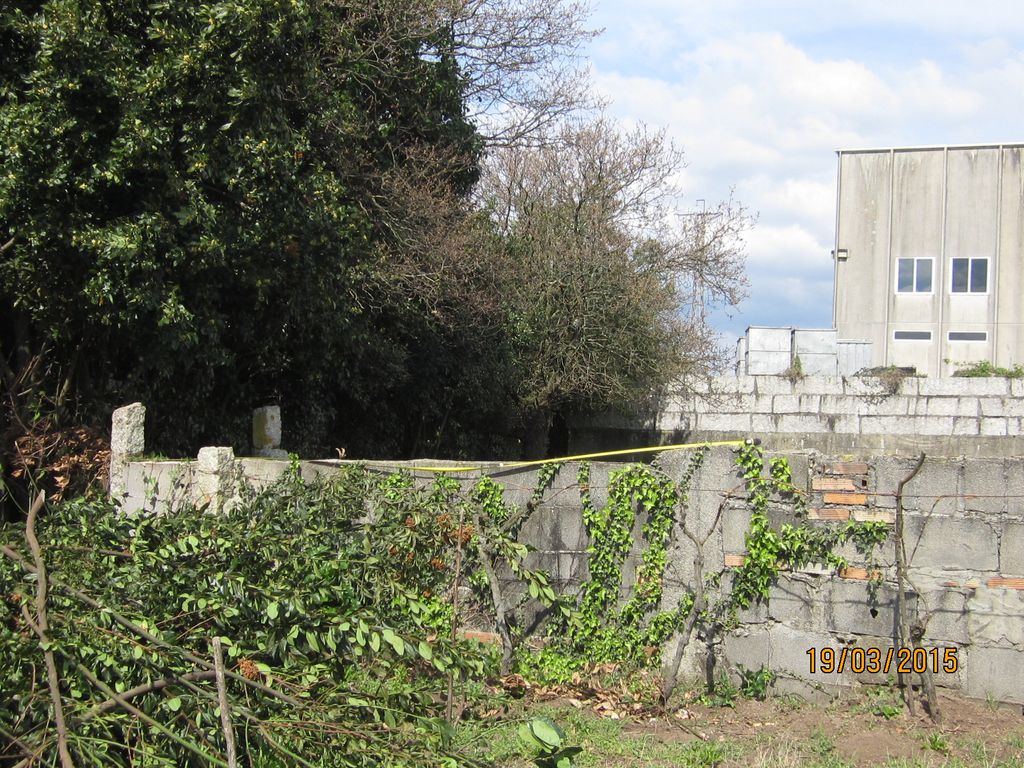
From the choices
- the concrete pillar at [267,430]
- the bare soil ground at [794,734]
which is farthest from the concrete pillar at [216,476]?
the bare soil ground at [794,734]

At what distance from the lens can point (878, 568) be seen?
18.9 feet

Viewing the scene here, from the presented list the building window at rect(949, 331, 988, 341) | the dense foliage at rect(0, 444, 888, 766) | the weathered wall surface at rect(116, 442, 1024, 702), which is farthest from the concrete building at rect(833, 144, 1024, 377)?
the dense foliage at rect(0, 444, 888, 766)

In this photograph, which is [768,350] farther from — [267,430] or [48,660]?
[48,660]

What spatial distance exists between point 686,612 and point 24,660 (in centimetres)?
396

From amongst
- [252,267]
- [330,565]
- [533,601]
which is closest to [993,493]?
[533,601]

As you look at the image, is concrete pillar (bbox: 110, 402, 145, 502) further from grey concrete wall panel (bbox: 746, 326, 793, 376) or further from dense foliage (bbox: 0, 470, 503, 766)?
grey concrete wall panel (bbox: 746, 326, 793, 376)

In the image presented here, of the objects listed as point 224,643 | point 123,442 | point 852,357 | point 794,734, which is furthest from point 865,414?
point 224,643

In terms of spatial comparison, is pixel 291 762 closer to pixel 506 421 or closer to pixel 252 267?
pixel 252 267

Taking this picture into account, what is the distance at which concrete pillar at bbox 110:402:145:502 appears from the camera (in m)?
7.27

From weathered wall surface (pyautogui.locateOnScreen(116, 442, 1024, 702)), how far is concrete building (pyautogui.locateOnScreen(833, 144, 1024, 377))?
18.8m

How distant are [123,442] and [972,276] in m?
22.0

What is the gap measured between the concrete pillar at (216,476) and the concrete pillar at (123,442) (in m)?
1.02

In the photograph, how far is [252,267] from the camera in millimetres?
8320

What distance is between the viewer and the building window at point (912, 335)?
23875mm
